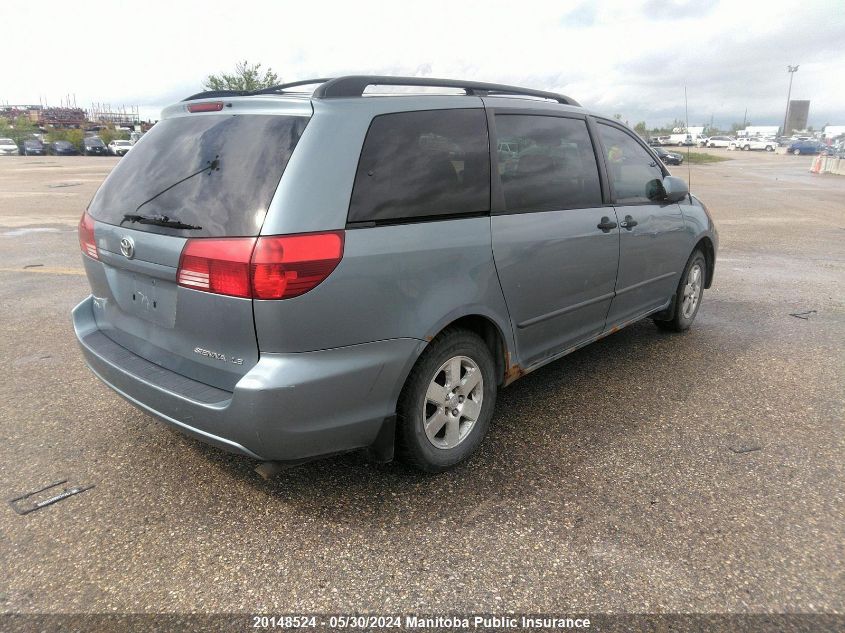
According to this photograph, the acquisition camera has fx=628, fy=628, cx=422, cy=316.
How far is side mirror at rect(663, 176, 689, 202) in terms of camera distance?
455cm

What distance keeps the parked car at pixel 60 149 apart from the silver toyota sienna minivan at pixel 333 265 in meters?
57.6

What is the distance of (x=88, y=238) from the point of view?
10.2 ft

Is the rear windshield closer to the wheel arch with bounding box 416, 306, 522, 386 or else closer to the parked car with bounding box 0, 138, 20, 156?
the wheel arch with bounding box 416, 306, 522, 386

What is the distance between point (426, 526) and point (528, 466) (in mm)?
716

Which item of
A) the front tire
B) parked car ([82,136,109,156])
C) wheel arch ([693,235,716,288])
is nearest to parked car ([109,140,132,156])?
parked car ([82,136,109,156])

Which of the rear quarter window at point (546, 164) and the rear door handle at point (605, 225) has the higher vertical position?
the rear quarter window at point (546, 164)

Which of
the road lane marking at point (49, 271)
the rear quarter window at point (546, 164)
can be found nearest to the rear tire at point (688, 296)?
the rear quarter window at point (546, 164)

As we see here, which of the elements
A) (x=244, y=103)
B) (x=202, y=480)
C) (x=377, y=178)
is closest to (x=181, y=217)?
(x=244, y=103)

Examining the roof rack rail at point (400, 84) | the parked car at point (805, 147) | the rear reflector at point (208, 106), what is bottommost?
the parked car at point (805, 147)

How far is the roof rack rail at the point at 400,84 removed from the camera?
2635 mm

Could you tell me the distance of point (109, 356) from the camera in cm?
293

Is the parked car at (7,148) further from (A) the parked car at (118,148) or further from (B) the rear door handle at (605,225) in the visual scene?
(B) the rear door handle at (605,225)

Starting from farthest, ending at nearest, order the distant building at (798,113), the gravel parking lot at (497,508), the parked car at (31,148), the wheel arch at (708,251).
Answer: the distant building at (798,113), the parked car at (31,148), the wheel arch at (708,251), the gravel parking lot at (497,508)

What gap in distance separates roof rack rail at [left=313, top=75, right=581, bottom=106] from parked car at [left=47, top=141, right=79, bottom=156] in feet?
191
